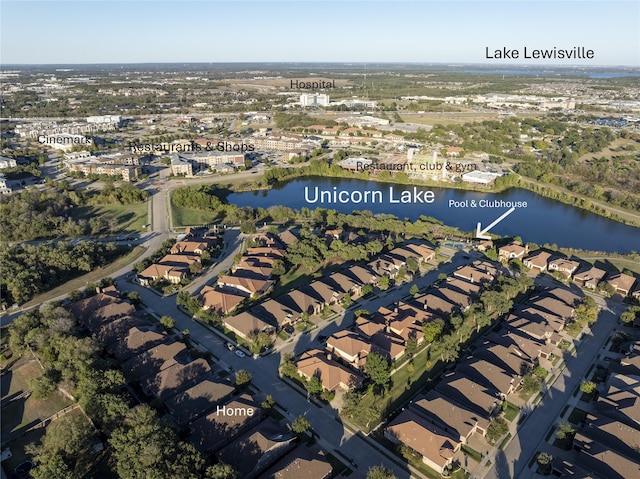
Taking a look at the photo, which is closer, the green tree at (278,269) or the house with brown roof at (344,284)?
the house with brown roof at (344,284)

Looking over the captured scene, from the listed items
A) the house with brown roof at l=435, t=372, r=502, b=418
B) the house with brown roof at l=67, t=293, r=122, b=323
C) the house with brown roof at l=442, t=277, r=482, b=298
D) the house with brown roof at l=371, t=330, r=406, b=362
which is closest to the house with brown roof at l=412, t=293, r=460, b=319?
the house with brown roof at l=442, t=277, r=482, b=298

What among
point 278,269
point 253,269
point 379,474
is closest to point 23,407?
point 253,269

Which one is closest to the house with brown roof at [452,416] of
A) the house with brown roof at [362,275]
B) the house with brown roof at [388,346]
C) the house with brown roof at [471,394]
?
the house with brown roof at [471,394]

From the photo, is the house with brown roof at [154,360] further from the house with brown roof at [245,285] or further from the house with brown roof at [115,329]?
the house with brown roof at [245,285]

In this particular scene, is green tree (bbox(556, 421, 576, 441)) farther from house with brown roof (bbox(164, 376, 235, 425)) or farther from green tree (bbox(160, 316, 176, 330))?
green tree (bbox(160, 316, 176, 330))

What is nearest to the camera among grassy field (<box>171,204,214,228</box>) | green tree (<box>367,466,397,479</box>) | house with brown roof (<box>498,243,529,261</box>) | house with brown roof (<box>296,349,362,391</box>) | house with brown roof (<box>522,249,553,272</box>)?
green tree (<box>367,466,397,479</box>)

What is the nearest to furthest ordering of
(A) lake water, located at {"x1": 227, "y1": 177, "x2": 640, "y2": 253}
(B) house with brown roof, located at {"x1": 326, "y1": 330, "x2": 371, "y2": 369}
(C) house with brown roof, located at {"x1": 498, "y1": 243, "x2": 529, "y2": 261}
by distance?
(B) house with brown roof, located at {"x1": 326, "y1": 330, "x2": 371, "y2": 369}
(C) house with brown roof, located at {"x1": 498, "y1": 243, "x2": 529, "y2": 261}
(A) lake water, located at {"x1": 227, "y1": 177, "x2": 640, "y2": 253}
